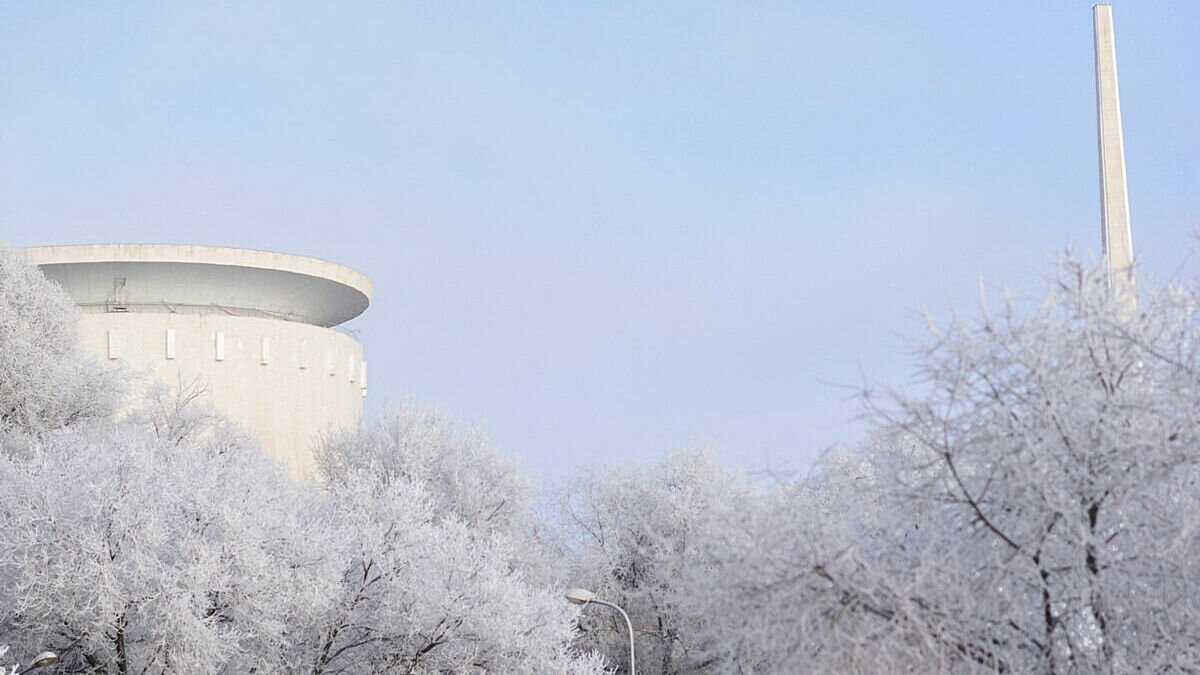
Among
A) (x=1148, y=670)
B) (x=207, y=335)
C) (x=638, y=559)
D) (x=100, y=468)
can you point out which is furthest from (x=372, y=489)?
(x=1148, y=670)

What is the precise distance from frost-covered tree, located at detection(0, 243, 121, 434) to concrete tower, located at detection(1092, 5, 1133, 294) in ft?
78.5

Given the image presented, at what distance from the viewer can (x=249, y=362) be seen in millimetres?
43125

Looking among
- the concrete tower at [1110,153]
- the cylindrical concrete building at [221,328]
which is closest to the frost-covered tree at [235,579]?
the cylindrical concrete building at [221,328]

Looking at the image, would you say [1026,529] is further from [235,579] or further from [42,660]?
[235,579]

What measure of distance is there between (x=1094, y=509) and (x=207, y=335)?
1419 inches

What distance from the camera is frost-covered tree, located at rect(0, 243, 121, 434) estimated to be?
3319 centimetres

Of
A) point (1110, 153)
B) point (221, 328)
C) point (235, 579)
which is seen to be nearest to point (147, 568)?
point (235, 579)

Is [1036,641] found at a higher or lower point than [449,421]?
lower

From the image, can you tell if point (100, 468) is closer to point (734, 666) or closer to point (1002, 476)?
point (734, 666)

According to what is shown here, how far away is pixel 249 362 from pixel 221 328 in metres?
1.30

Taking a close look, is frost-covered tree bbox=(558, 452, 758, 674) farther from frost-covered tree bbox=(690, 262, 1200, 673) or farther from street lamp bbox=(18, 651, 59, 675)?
frost-covered tree bbox=(690, 262, 1200, 673)

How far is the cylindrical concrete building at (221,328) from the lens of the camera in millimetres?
42031

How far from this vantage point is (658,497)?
1575 inches

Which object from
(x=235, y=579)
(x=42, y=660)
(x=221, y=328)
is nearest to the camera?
(x=42, y=660)
